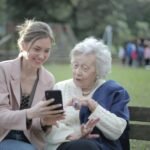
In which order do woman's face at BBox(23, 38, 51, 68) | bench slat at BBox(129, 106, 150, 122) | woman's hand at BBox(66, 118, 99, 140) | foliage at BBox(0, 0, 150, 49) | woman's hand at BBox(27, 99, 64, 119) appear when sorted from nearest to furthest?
woman's hand at BBox(27, 99, 64, 119) → woman's hand at BBox(66, 118, 99, 140) → woman's face at BBox(23, 38, 51, 68) → bench slat at BBox(129, 106, 150, 122) → foliage at BBox(0, 0, 150, 49)

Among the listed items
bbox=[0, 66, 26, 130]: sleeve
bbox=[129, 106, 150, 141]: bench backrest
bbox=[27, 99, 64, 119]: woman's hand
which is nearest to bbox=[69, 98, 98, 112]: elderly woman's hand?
bbox=[27, 99, 64, 119]: woman's hand

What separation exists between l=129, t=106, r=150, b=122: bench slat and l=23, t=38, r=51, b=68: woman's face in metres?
1.01

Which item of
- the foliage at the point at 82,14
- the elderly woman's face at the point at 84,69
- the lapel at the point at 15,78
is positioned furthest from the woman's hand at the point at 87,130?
the foliage at the point at 82,14

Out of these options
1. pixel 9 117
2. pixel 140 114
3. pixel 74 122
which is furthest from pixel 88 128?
pixel 140 114

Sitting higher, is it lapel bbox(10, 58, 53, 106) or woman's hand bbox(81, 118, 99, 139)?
lapel bbox(10, 58, 53, 106)

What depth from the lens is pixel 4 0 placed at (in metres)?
48.5

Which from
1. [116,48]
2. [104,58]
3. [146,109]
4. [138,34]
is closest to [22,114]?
[104,58]

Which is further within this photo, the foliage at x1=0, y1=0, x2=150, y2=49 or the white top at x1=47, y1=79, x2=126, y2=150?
the foliage at x1=0, y1=0, x2=150, y2=49

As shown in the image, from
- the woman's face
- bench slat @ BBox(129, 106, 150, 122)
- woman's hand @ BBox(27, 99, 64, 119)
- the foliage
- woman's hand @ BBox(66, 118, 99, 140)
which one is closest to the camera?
woman's hand @ BBox(27, 99, 64, 119)

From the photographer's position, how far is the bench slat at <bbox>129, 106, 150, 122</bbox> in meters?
5.39

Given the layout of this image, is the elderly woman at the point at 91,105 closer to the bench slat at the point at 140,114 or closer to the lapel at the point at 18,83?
the lapel at the point at 18,83

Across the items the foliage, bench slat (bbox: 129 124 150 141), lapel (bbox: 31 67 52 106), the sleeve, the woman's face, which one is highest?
the woman's face

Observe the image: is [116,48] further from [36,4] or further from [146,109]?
[146,109]

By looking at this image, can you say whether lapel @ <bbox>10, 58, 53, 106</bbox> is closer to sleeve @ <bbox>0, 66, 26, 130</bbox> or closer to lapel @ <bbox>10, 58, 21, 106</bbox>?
lapel @ <bbox>10, 58, 21, 106</bbox>
